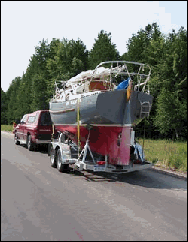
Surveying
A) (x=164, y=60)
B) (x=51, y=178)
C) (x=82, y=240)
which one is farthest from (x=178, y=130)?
(x=82, y=240)

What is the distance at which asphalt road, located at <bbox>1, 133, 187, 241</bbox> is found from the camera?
4.11m

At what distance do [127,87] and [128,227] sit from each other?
4382mm

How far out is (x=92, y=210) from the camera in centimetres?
525

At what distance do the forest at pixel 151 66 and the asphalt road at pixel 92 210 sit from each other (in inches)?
118

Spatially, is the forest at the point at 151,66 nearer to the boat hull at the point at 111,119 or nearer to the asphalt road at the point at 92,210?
the boat hull at the point at 111,119

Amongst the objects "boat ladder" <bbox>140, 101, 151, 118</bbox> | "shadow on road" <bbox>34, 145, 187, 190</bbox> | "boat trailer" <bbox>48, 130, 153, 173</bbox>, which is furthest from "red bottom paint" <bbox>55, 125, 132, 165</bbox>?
"boat ladder" <bbox>140, 101, 151, 118</bbox>

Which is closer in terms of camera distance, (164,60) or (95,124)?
(95,124)

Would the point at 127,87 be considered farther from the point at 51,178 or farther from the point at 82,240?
the point at 82,240

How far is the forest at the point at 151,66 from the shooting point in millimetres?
21062

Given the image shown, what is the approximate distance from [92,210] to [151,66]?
66.4 ft

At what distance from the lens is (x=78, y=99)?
28.9 ft

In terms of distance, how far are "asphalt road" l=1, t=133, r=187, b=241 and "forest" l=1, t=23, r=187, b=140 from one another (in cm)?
300

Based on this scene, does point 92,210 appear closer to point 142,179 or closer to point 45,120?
point 142,179

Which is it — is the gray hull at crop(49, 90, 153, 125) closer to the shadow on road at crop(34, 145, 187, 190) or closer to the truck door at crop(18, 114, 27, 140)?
the shadow on road at crop(34, 145, 187, 190)
